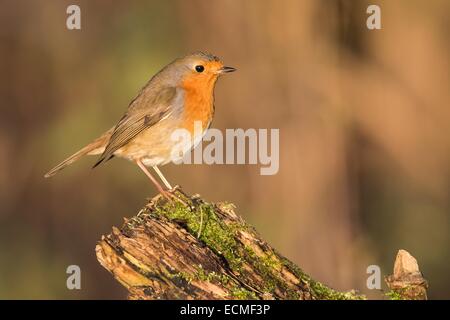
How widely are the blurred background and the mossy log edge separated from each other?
318cm

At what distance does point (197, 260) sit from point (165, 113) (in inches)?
70.1

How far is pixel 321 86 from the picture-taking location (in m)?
7.48

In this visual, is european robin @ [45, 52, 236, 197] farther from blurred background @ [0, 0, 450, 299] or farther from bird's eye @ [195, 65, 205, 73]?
blurred background @ [0, 0, 450, 299]

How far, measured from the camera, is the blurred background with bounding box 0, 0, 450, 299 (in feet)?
24.3

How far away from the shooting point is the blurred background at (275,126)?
7.39 metres

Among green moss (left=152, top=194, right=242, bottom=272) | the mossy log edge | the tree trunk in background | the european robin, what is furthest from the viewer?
the tree trunk in background

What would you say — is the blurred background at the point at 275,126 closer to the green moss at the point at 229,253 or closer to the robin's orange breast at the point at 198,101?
the robin's orange breast at the point at 198,101

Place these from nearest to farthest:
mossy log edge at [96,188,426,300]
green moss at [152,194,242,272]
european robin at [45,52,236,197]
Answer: mossy log edge at [96,188,426,300]
green moss at [152,194,242,272]
european robin at [45,52,236,197]

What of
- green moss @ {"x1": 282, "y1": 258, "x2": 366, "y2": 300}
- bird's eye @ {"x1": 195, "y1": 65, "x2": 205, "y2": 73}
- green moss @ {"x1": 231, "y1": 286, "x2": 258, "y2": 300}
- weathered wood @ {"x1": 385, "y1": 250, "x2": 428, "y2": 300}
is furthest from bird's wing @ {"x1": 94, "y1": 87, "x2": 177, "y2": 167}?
weathered wood @ {"x1": 385, "y1": 250, "x2": 428, "y2": 300}

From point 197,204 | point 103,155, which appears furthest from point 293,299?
point 103,155

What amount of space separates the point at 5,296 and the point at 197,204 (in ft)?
12.0

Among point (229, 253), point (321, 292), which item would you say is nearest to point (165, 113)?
point (229, 253)

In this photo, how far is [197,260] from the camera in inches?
145

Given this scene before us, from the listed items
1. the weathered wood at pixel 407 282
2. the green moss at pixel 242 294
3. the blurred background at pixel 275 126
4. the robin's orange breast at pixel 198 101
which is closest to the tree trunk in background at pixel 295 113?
the blurred background at pixel 275 126
